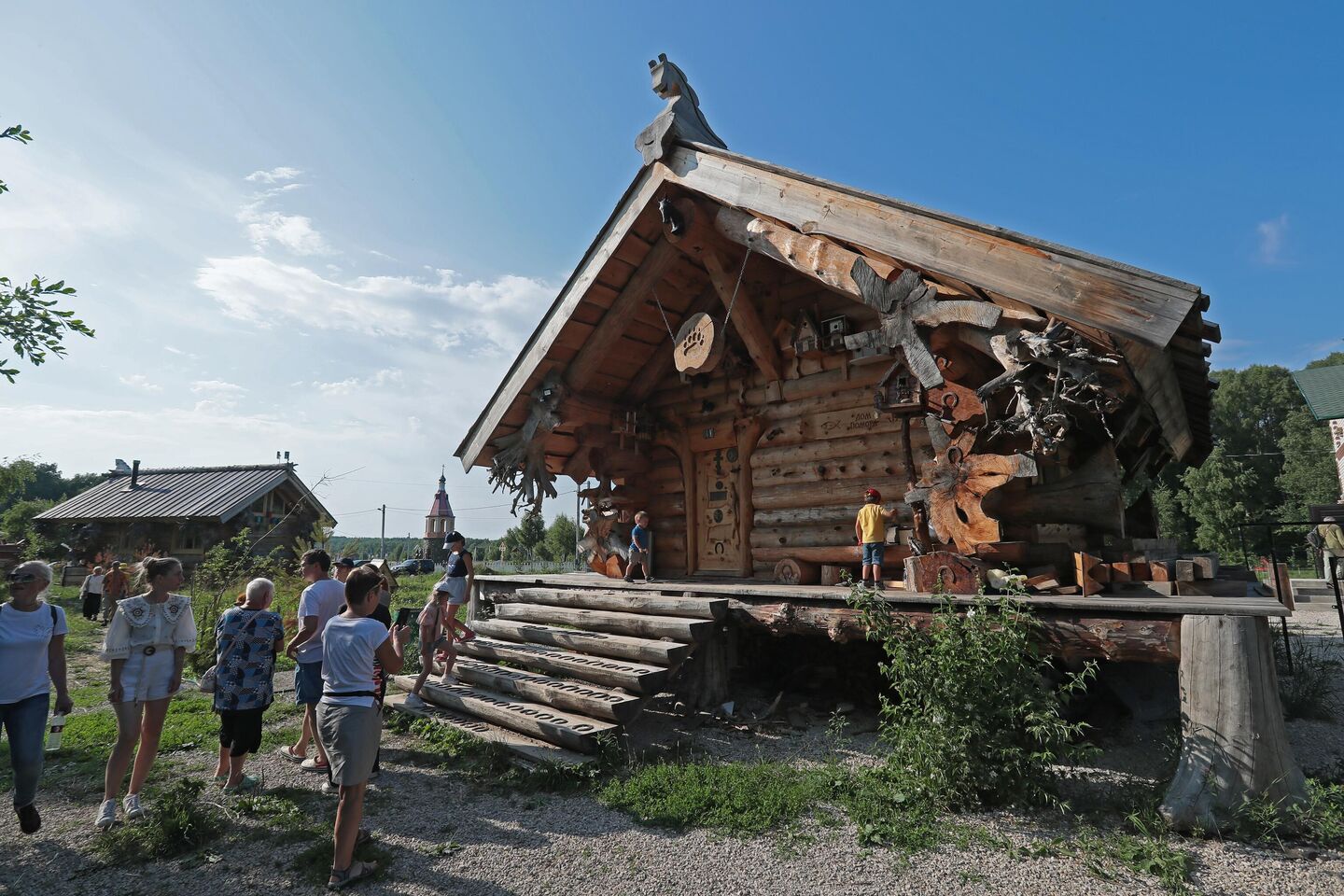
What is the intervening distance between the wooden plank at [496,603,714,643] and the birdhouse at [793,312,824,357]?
4223 mm

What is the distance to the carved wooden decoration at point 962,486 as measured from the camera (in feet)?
20.4

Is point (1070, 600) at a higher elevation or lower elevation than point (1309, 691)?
higher

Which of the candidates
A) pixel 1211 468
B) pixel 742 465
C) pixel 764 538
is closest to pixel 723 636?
pixel 764 538

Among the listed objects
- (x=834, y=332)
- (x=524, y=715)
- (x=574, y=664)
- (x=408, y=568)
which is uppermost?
(x=834, y=332)

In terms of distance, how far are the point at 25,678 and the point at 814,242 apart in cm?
767

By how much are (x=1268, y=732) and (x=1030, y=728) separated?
1.51 metres

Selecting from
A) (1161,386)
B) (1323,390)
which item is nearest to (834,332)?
(1161,386)

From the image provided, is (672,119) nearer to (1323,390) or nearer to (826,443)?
(826,443)

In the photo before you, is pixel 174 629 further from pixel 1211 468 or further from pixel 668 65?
pixel 1211 468

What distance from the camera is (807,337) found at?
30.9 ft

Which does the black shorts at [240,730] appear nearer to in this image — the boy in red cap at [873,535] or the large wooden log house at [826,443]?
the large wooden log house at [826,443]

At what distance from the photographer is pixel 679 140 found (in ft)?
29.3

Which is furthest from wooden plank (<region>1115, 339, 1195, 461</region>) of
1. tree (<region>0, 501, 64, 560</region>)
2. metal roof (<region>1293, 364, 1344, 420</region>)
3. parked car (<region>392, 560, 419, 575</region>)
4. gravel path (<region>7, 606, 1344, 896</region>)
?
tree (<region>0, 501, 64, 560</region>)

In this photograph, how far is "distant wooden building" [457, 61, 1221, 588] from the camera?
230 inches
